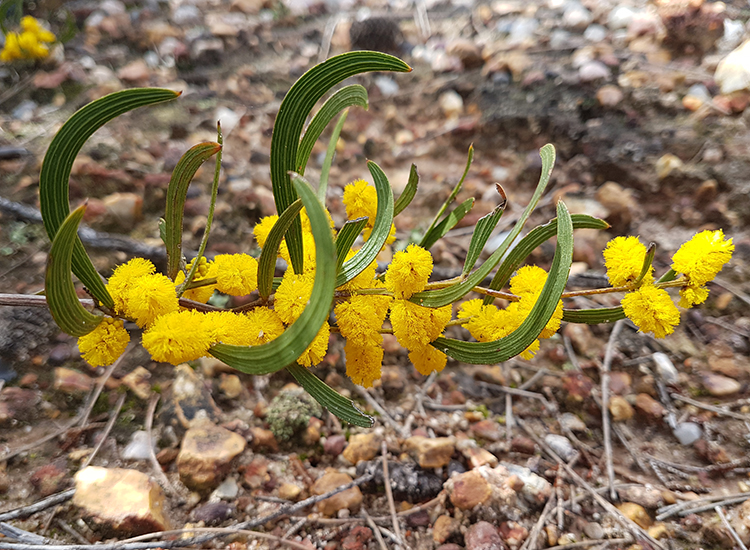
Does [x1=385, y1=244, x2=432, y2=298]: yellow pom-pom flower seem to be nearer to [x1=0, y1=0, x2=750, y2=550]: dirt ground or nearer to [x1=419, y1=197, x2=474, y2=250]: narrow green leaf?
[x1=419, y1=197, x2=474, y2=250]: narrow green leaf

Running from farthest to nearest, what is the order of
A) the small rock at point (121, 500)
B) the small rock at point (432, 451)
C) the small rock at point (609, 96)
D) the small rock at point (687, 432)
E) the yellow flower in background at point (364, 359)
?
the small rock at point (609, 96) → the small rock at point (687, 432) → the small rock at point (432, 451) → the small rock at point (121, 500) → the yellow flower in background at point (364, 359)

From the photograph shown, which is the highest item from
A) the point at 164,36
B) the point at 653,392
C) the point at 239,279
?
the point at 164,36

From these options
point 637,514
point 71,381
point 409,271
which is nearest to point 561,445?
point 637,514

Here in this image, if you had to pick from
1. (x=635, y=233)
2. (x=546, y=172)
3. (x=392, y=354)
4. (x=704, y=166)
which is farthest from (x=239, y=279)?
(x=704, y=166)

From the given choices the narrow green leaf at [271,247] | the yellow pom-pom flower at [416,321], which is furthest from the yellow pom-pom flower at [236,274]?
the yellow pom-pom flower at [416,321]

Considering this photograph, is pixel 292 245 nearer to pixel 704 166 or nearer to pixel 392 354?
pixel 392 354

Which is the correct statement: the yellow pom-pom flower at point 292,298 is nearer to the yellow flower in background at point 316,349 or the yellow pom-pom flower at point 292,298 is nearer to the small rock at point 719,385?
the yellow flower in background at point 316,349

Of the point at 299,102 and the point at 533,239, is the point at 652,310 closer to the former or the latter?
the point at 533,239
